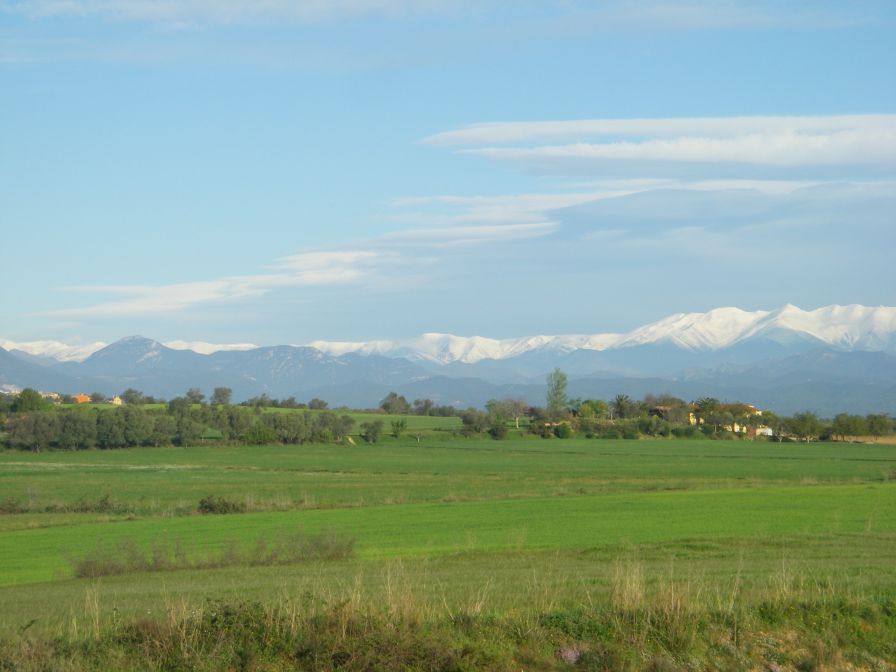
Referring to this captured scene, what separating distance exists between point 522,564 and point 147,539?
54.0 ft

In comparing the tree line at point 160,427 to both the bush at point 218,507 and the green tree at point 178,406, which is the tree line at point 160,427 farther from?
the bush at point 218,507

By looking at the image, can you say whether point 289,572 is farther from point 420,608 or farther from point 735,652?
point 735,652

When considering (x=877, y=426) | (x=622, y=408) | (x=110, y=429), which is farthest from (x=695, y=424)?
(x=110, y=429)

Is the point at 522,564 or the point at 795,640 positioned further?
the point at 522,564

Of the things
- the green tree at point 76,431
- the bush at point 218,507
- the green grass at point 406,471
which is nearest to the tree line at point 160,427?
the green tree at point 76,431

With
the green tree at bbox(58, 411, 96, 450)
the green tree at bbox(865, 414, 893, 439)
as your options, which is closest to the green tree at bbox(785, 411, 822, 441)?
the green tree at bbox(865, 414, 893, 439)

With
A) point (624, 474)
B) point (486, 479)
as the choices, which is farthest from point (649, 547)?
point (624, 474)

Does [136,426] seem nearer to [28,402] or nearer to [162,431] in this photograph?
[162,431]

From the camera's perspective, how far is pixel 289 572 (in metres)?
24.0

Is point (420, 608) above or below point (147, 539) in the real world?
above

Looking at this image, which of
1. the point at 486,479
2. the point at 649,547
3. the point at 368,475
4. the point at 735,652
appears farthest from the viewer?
the point at 368,475

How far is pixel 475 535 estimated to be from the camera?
34.0 m

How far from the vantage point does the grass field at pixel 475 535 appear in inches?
594

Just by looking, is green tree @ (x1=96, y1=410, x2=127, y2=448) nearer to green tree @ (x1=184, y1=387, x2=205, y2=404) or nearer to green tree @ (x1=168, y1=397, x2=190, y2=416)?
green tree @ (x1=168, y1=397, x2=190, y2=416)
